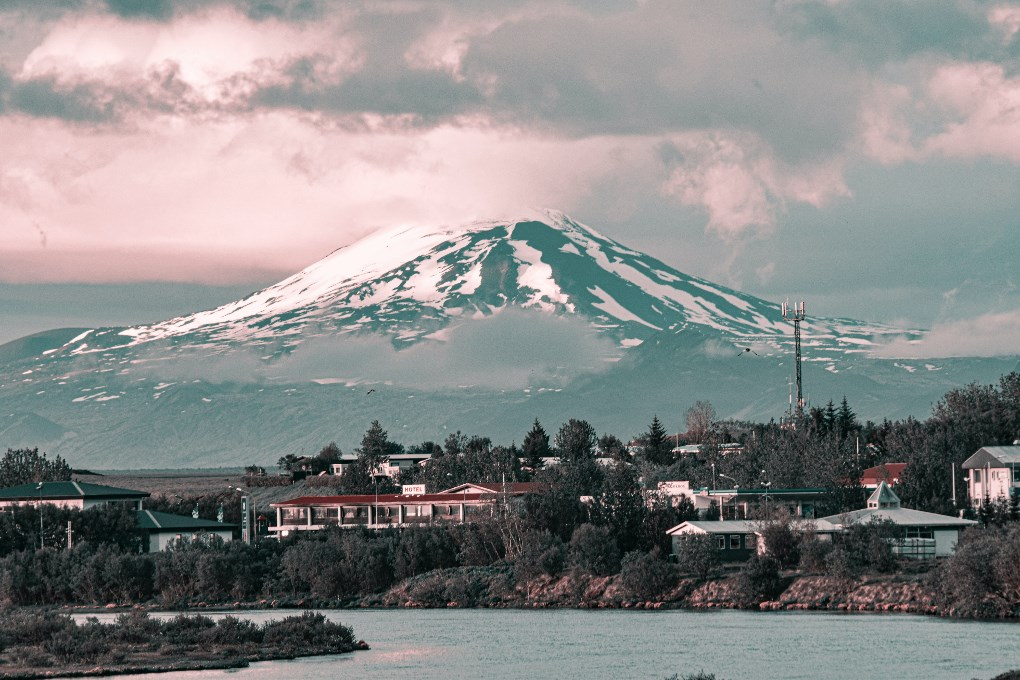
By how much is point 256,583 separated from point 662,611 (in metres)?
33.0

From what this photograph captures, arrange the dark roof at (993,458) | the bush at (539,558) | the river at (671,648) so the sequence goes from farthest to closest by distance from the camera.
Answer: the dark roof at (993,458) < the bush at (539,558) < the river at (671,648)

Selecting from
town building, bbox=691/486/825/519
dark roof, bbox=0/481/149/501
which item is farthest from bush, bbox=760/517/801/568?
dark roof, bbox=0/481/149/501

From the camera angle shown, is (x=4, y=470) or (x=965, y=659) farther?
(x=4, y=470)

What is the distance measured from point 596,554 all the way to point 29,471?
271ft

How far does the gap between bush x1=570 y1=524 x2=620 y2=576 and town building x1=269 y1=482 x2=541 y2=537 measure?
3043 cm

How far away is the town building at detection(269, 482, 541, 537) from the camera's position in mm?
154625

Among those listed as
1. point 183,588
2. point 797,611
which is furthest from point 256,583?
point 797,611

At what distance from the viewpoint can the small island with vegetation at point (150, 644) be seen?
75.1 m

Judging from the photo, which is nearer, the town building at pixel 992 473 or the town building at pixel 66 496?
the town building at pixel 992 473

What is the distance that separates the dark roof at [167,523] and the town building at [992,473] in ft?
192

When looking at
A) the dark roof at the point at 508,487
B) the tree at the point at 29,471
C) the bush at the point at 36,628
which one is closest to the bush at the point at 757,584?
the bush at the point at 36,628

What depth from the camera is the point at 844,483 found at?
144250mm

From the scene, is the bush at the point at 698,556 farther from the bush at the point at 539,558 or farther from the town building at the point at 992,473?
the town building at the point at 992,473

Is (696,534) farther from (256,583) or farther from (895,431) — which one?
(895,431)
